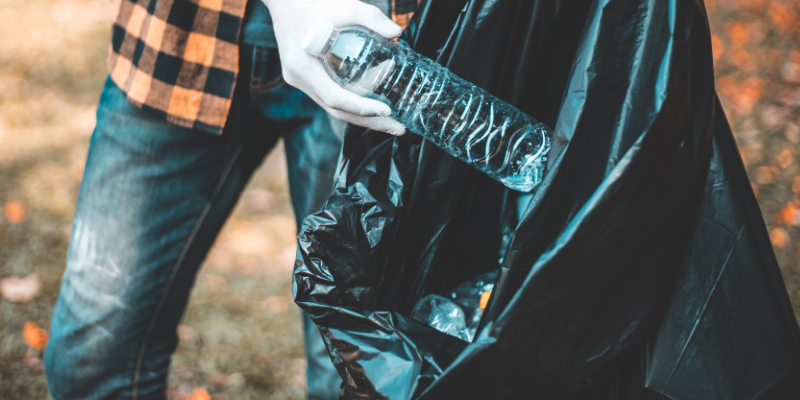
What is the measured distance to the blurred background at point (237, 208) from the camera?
1898 mm

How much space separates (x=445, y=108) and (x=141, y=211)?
64 centimetres

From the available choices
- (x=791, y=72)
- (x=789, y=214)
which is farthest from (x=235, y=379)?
(x=791, y=72)

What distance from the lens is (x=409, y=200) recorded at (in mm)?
876

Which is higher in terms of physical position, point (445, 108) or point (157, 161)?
point (445, 108)

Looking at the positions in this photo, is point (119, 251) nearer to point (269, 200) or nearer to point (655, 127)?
point (655, 127)

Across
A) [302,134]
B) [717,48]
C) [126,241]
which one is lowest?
[126,241]

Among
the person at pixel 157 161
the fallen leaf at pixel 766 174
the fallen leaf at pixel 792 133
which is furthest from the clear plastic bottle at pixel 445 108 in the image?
the fallen leaf at pixel 792 133

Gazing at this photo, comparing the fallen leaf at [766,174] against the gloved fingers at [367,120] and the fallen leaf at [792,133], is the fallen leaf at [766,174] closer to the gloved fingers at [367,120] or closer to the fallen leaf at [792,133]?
the fallen leaf at [792,133]

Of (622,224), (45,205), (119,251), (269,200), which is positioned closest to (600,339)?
(622,224)

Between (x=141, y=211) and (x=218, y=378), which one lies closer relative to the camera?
(x=141, y=211)

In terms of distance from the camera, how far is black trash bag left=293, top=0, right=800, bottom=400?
26.1 inches

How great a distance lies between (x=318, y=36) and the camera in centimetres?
70

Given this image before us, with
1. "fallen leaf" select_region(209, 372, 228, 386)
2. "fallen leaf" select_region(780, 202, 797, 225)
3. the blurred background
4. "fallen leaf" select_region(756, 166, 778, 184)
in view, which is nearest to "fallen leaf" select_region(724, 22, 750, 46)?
the blurred background

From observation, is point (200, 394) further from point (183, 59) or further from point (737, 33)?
point (737, 33)
